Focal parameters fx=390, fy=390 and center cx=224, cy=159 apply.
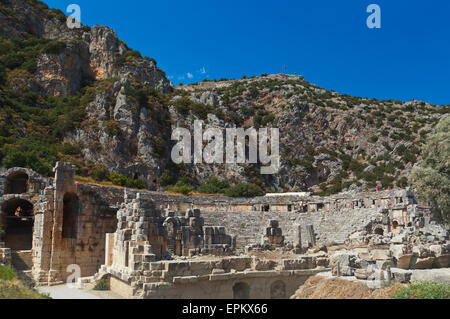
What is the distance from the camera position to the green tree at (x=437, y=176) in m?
22.2

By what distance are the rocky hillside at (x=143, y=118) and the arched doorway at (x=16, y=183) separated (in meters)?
8.44

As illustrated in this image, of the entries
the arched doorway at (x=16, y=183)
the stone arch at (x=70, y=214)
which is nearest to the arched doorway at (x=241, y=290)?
the stone arch at (x=70, y=214)

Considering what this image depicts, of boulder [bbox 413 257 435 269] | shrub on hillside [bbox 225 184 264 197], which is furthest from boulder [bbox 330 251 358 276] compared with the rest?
shrub on hillside [bbox 225 184 264 197]

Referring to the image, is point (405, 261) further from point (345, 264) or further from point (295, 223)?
point (295, 223)

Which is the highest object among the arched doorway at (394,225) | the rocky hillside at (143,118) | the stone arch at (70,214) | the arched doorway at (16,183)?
the rocky hillside at (143,118)

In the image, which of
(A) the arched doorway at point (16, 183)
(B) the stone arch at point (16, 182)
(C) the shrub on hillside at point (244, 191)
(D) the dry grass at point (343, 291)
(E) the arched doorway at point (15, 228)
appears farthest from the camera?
(C) the shrub on hillside at point (244, 191)

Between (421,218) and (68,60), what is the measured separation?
5518cm

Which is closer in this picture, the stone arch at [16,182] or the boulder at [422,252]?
the boulder at [422,252]

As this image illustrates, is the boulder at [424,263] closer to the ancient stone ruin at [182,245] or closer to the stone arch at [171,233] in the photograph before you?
the ancient stone ruin at [182,245]

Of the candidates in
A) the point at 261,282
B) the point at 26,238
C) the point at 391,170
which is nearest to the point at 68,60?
the point at 26,238

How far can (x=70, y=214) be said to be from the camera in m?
22.9

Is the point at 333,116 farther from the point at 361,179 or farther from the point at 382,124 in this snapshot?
the point at 361,179

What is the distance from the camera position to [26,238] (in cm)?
2512
